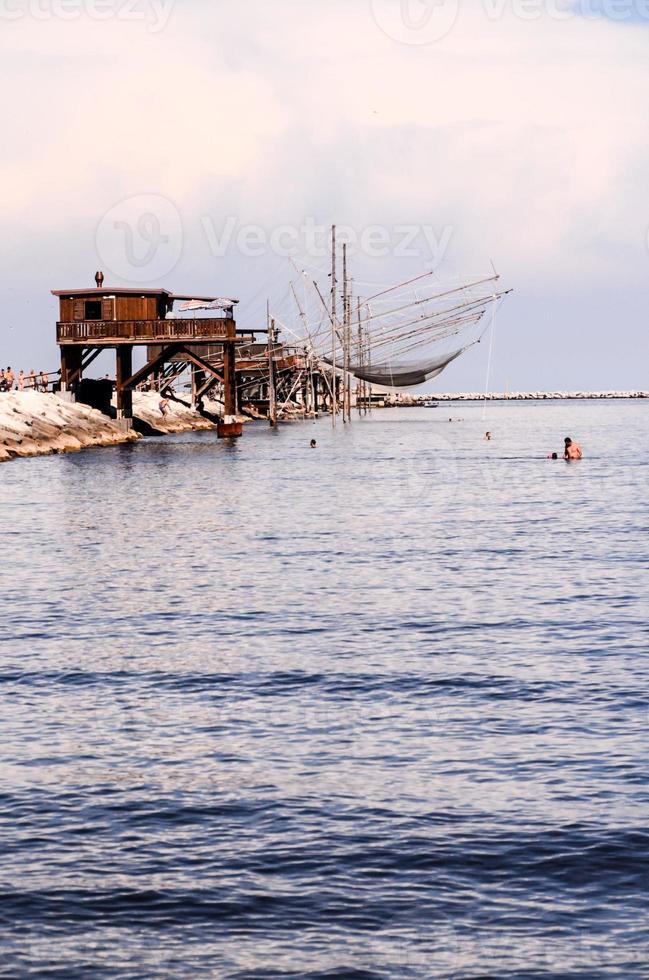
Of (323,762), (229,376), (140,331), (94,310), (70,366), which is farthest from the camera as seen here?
(229,376)

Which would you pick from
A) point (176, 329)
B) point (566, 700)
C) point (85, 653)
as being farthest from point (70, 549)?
point (176, 329)

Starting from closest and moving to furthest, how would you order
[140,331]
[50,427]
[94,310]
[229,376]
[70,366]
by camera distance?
[50,427]
[140,331]
[94,310]
[70,366]
[229,376]

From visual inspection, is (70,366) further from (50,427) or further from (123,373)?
(50,427)

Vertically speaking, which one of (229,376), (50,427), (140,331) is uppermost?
(140,331)

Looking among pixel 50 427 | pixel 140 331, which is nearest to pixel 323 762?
pixel 50 427

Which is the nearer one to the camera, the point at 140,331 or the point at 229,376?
the point at 140,331

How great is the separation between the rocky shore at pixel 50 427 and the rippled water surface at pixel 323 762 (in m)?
47.3

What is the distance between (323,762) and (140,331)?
289ft

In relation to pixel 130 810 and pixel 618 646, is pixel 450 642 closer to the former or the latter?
pixel 618 646

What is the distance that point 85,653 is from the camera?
22.4 m

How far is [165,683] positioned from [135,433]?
288 ft

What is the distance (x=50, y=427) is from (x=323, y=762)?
76.7m

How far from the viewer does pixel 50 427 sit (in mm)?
90125

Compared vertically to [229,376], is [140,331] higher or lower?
higher
